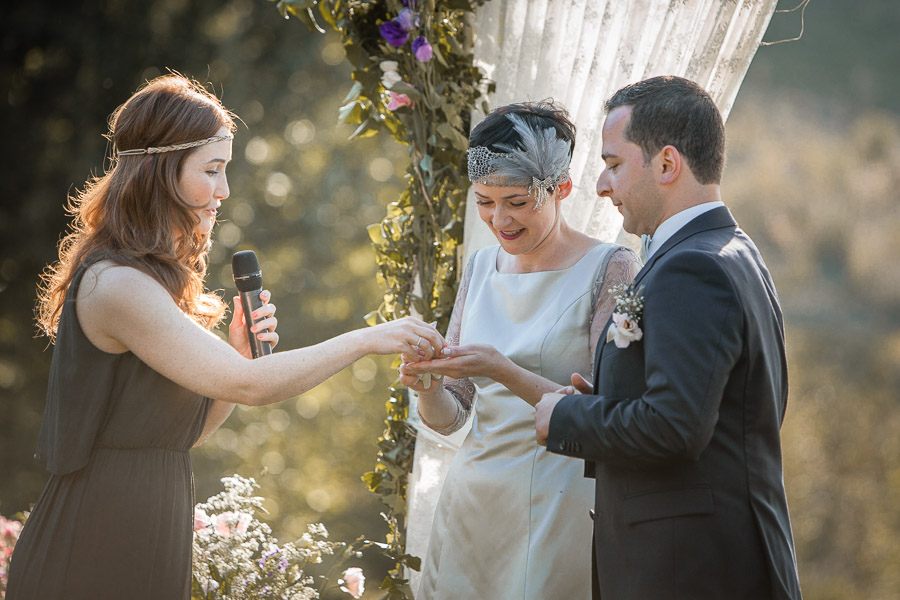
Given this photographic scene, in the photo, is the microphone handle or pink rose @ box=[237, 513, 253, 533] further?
pink rose @ box=[237, 513, 253, 533]

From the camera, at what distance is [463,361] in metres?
2.16

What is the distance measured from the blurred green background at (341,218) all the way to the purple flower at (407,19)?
15.0 ft

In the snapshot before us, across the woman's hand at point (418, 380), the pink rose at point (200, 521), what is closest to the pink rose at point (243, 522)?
the pink rose at point (200, 521)

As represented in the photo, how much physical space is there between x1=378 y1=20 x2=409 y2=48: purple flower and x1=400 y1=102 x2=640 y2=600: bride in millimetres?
1017

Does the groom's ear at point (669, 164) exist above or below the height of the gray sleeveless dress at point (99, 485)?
above

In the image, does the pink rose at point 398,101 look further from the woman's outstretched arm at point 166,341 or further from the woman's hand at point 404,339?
the woman's outstretched arm at point 166,341

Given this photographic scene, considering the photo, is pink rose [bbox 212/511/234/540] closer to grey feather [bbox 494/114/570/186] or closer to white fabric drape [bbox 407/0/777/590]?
white fabric drape [bbox 407/0/777/590]

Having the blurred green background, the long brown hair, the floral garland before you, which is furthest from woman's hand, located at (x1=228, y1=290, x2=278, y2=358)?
the blurred green background

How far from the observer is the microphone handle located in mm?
2195

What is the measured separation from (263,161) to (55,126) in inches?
83.4

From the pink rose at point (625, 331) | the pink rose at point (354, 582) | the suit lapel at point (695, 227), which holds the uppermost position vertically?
the suit lapel at point (695, 227)

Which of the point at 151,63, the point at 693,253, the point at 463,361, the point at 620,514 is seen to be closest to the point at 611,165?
the point at 693,253

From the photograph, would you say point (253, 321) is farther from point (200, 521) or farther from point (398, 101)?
point (398, 101)

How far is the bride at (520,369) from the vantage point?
2188mm
